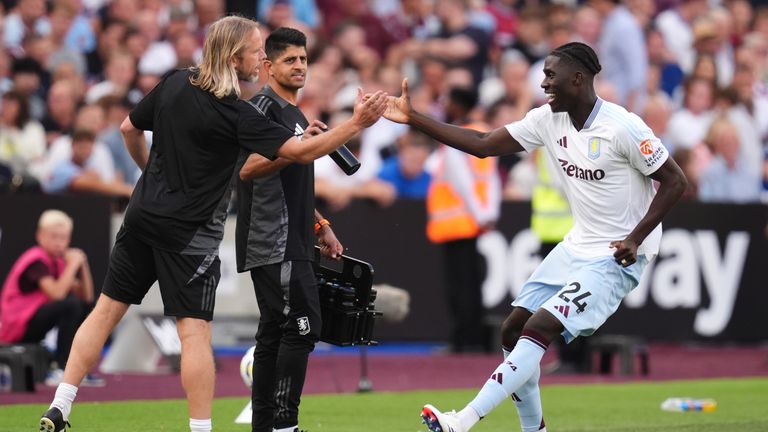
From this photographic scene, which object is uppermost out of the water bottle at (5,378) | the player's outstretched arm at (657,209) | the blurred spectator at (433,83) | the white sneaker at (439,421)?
the blurred spectator at (433,83)

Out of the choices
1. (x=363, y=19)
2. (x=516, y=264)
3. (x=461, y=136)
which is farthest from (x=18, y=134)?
(x=461, y=136)

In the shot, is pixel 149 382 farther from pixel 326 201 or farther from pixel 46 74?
pixel 46 74

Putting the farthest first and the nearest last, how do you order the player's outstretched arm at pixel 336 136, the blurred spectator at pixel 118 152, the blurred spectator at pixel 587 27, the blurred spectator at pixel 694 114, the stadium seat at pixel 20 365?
the blurred spectator at pixel 587 27 < the blurred spectator at pixel 694 114 < the blurred spectator at pixel 118 152 < the stadium seat at pixel 20 365 < the player's outstretched arm at pixel 336 136

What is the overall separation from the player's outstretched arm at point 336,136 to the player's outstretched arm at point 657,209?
164 cm

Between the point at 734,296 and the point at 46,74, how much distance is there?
8.68 metres

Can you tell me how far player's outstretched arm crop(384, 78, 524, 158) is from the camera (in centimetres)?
890

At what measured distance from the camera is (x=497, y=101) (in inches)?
765

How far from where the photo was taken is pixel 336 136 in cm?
803

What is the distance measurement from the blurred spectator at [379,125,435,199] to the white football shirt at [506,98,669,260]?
27.8 feet

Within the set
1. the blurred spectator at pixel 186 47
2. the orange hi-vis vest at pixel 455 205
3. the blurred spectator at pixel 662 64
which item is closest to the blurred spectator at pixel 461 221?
the orange hi-vis vest at pixel 455 205

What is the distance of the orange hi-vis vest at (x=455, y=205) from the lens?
54.0 feet

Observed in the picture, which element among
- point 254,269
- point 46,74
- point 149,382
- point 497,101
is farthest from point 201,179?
point 497,101

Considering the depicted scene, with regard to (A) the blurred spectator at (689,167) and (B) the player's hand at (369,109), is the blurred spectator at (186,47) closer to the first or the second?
(A) the blurred spectator at (689,167)

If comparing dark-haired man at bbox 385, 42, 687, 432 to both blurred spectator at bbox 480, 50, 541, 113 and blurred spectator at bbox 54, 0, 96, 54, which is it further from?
blurred spectator at bbox 54, 0, 96, 54
